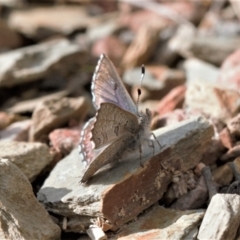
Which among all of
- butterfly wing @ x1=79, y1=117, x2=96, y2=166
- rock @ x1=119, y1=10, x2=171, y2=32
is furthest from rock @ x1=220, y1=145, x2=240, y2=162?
rock @ x1=119, y1=10, x2=171, y2=32

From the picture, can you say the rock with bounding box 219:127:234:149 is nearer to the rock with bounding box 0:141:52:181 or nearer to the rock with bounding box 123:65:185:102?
the rock with bounding box 0:141:52:181

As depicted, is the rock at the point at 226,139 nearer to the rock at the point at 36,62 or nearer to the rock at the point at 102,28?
the rock at the point at 36,62

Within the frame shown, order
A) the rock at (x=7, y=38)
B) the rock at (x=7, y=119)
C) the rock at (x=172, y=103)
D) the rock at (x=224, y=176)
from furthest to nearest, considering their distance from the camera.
A: 1. the rock at (x=7, y=38)
2. the rock at (x=7, y=119)
3. the rock at (x=172, y=103)
4. the rock at (x=224, y=176)

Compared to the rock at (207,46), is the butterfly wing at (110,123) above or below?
below

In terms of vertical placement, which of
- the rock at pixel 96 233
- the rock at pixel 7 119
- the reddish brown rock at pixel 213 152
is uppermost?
the rock at pixel 7 119

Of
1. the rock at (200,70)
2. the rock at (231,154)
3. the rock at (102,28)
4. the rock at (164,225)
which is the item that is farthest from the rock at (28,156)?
the rock at (102,28)

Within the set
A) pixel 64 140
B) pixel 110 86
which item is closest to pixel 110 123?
pixel 110 86

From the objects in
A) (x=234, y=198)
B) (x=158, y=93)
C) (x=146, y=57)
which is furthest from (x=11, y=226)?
(x=146, y=57)

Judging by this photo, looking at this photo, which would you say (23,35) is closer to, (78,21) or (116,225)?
(78,21)
